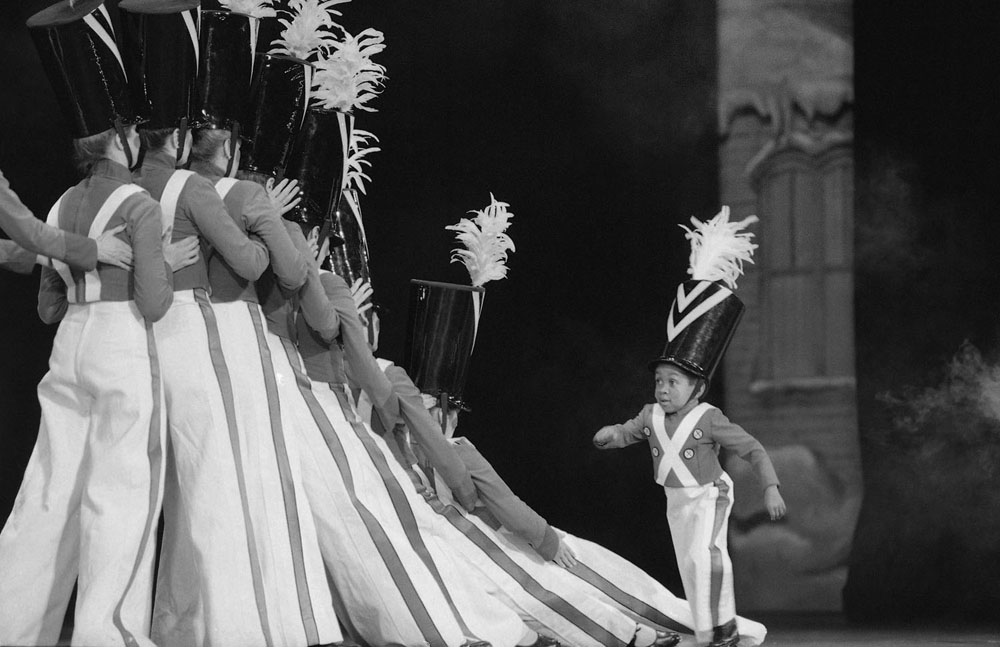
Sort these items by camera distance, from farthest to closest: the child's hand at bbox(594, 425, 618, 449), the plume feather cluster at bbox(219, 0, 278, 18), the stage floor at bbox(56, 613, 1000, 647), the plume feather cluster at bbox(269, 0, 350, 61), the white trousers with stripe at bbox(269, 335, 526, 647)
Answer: the stage floor at bbox(56, 613, 1000, 647)
the child's hand at bbox(594, 425, 618, 449)
the plume feather cluster at bbox(269, 0, 350, 61)
the plume feather cluster at bbox(219, 0, 278, 18)
the white trousers with stripe at bbox(269, 335, 526, 647)

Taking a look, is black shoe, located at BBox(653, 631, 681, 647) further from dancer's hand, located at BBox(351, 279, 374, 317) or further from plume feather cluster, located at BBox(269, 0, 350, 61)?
plume feather cluster, located at BBox(269, 0, 350, 61)

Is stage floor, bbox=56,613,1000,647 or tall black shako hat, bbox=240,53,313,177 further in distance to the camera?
stage floor, bbox=56,613,1000,647

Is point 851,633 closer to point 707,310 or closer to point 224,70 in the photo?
point 707,310

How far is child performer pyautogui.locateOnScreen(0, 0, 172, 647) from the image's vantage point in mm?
3000

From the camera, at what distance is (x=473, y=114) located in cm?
531

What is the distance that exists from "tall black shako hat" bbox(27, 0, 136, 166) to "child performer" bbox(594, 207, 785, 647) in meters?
1.75

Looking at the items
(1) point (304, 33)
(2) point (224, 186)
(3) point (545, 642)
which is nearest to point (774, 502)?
(3) point (545, 642)

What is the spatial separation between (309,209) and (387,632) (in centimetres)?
130

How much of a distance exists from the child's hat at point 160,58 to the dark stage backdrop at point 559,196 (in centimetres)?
200

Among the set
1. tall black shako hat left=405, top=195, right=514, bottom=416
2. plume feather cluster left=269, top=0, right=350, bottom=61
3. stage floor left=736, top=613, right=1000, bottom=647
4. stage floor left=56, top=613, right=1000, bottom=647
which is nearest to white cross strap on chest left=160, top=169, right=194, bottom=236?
plume feather cluster left=269, top=0, right=350, bottom=61

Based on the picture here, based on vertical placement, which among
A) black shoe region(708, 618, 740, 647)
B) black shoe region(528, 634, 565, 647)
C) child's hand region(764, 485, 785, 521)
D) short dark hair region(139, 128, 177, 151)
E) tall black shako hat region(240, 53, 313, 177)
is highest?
tall black shako hat region(240, 53, 313, 177)

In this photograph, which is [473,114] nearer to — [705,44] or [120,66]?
[705,44]

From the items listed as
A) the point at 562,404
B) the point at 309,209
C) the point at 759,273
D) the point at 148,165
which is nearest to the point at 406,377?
the point at 309,209

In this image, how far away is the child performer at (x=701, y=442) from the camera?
3664 millimetres
